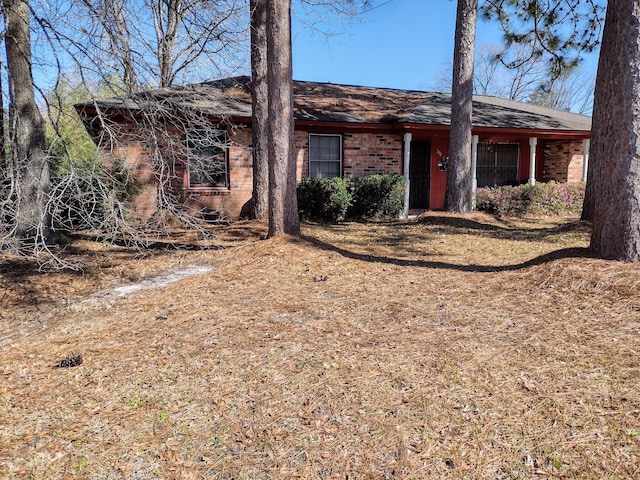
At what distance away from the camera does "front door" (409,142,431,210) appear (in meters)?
14.3

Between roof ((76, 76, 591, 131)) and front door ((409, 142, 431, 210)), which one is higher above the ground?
roof ((76, 76, 591, 131))

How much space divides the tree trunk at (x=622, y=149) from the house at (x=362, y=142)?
716cm

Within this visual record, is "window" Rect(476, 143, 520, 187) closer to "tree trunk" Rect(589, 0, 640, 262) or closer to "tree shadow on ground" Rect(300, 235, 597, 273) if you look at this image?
"tree shadow on ground" Rect(300, 235, 597, 273)

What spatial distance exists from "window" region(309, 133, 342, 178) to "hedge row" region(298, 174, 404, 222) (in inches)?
45.6

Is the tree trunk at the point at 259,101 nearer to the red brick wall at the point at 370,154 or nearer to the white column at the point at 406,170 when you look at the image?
the red brick wall at the point at 370,154

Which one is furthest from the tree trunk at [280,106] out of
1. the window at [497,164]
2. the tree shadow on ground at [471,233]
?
the window at [497,164]

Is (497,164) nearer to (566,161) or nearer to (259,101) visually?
(566,161)

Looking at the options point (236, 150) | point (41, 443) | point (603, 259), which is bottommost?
point (41, 443)

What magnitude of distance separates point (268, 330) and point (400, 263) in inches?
116

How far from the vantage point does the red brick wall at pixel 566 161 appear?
15570 millimetres

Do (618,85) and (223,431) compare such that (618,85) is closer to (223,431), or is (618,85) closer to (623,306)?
(623,306)

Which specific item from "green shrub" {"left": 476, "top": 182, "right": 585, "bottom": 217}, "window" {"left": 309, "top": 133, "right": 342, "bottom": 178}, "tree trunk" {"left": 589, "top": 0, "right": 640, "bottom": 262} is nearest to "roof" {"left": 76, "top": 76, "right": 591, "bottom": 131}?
"window" {"left": 309, "top": 133, "right": 342, "bottom": 178}

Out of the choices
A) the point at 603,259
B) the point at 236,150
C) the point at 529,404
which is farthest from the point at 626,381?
the point at 236,150

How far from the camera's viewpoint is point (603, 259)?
4836 millimetres
